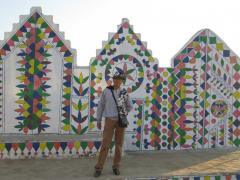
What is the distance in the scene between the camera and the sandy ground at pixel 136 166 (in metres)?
5.73

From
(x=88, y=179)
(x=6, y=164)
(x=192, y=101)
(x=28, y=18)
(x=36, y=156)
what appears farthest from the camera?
(x=192, y=101)

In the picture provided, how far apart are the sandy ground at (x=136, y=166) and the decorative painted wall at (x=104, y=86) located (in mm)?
359

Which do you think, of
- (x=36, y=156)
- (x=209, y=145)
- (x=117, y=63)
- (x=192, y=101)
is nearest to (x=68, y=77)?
(x=117, y=63)

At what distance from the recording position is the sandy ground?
5.73 m

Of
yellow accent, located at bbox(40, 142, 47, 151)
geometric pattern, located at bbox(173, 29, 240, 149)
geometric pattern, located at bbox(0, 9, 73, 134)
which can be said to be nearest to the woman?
yellow accent, located at bbox(40, 142, 47, 151)

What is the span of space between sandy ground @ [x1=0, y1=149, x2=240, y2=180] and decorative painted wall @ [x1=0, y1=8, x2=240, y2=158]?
0.36 metres

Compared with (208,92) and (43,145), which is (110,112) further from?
(208,92)

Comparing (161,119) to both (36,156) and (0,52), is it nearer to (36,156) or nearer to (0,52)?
(36,156)

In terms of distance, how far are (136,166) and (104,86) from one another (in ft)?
6.22

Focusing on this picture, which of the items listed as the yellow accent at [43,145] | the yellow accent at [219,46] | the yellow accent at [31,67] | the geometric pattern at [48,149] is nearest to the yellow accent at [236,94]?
the yellow accent at [219,46]

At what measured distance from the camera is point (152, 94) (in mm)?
7820

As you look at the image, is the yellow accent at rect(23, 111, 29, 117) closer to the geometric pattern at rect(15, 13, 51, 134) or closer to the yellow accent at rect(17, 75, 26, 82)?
the geometric pattern at rect(15, 13, 51, 134)

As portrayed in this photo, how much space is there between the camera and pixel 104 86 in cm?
764

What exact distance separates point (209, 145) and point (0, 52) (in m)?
4.61
